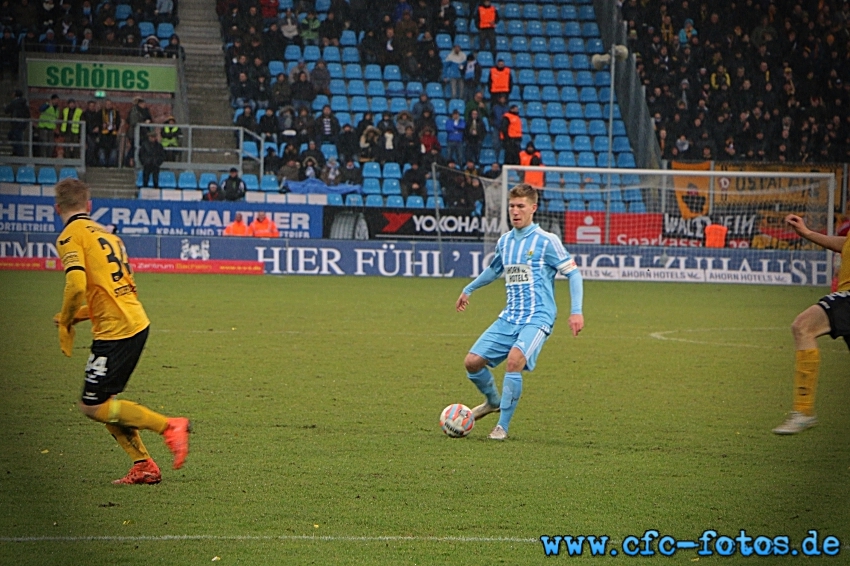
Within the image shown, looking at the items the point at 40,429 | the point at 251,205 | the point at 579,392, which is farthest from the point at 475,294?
the point at 40,429

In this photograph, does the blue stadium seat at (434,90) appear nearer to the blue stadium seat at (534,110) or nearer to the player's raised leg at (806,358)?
the blue stadium seat at (534,110)

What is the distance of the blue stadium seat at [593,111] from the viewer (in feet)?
105

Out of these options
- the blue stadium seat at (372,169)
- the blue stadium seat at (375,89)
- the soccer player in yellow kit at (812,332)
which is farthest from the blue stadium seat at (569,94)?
the soccer player in yellow kit at (812,332)

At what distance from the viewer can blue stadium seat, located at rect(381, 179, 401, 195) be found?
28.1 m

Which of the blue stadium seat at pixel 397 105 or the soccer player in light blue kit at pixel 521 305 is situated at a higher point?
the blue stadium seat at pixel 397 105

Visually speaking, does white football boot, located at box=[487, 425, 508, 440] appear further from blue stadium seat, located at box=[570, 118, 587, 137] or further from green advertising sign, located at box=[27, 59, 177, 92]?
blue stadium seat, located at box=[570, 118, 587, 137]

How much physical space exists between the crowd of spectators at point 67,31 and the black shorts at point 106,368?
78.2ft

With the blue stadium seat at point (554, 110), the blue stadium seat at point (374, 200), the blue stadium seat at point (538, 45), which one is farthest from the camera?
the blue stadium seat at point (538, 45)

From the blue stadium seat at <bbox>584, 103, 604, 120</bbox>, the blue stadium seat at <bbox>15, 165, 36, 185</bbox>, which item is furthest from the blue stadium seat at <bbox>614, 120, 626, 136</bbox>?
the blue stadium seat at <bbox>15, 165, 36, 185</bbox>

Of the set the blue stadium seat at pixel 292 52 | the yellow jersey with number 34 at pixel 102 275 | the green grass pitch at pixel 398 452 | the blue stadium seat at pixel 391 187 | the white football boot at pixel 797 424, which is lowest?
the green grass pitch at pixel 398 452

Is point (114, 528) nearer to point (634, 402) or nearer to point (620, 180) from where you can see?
point (634, 402)

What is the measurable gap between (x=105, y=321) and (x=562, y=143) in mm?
26072

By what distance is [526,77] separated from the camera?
107 feet

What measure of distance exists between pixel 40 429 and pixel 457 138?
70.6ft
